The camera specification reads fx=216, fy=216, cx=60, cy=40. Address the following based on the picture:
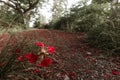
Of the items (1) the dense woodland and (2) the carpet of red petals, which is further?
(2) the carpet of red petals

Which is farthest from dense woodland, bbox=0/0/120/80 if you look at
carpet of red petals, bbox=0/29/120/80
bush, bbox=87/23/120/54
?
carpet of red petals, bbox=0/29/120/80

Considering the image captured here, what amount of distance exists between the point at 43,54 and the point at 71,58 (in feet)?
5.39

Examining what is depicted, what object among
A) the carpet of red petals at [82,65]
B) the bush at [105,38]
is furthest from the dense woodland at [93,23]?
the carpet of red petals at [82,65]

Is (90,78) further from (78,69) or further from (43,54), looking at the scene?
(43,54)

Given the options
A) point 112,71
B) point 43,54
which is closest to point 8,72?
point 43,54

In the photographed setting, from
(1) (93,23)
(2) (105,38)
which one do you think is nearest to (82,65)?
(2) (105,38)

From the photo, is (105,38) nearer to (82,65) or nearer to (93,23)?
(82,65)

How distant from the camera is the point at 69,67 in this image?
3.40m

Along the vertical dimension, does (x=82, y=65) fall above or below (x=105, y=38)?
below

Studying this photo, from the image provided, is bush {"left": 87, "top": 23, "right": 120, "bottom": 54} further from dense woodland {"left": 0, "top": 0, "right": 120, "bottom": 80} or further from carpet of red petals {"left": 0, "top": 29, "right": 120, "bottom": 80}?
carpet of red petals {"left": 0, "top": 29, "right": 120, "bottom": 80}

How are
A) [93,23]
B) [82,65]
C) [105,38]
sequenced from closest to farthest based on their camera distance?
[82,65]
[105,38]
[93,23]

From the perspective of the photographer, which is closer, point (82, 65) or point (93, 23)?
point (82, 65)

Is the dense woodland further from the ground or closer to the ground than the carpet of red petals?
further from the ground

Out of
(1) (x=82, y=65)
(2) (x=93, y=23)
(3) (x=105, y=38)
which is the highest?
(2) (x=93, y=23)
